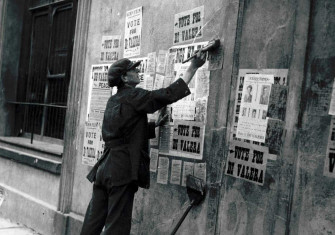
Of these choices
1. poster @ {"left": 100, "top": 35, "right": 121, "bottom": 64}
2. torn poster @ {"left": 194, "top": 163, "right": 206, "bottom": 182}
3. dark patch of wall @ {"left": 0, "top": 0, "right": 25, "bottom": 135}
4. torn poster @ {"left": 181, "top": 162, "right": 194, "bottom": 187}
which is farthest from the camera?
dark patch of wall @ {"left": 0, "top": 0, "right": 25, "bottom": 135}

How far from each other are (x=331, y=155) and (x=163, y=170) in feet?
6.17

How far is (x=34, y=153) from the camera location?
6.65 m

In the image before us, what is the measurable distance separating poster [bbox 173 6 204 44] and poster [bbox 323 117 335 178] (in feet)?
5.28

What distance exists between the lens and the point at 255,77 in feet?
11.6

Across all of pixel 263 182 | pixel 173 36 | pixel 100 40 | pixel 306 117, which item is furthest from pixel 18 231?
pixel 306 117

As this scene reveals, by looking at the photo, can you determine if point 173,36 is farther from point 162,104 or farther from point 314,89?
point 314,89

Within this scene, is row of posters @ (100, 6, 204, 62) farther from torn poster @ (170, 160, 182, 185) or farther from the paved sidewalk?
the paved sidewalk

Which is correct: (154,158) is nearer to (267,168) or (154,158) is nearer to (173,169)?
(173,169)

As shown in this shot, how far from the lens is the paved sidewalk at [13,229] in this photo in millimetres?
6012

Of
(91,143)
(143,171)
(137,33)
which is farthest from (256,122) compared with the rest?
(91,143)

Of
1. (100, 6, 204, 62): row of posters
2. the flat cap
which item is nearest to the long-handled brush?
the flat cap

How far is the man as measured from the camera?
363 cm

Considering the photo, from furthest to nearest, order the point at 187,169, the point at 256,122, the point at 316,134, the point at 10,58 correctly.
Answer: the point at 10,58, the point at 187,169, the point at 256,122, the point at 316,134

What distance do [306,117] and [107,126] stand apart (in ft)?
5.47
